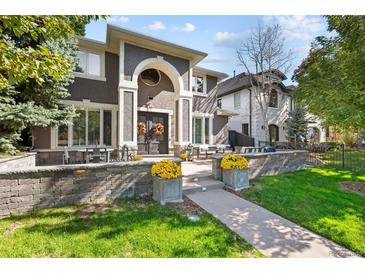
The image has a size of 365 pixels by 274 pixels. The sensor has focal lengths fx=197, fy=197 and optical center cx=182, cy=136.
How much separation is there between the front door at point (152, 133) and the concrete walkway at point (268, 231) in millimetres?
6402

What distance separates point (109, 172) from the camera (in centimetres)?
485

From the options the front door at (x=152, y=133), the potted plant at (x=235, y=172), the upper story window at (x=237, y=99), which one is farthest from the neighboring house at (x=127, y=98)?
the upper story window at (x=237, y=99)

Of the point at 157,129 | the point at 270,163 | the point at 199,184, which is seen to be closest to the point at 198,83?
the point at 157,129

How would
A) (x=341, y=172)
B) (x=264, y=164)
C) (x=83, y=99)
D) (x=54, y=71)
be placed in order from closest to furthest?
1. (x=54, y=71)
2. (x=264, y=164)
3. (x=341, y=172)
4. (x=83, y=99)

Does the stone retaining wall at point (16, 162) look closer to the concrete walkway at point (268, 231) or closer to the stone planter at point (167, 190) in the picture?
the stone planter at point (167, 190)

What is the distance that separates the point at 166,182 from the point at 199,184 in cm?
147

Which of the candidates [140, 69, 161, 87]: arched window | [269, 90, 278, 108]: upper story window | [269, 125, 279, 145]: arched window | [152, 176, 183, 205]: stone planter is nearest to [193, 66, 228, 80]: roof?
[140, 69, 161, 87]: arched window

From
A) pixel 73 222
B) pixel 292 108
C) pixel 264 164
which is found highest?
pixel 292 108

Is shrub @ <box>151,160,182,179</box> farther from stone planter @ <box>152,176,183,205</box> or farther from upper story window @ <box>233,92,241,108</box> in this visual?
upper story window @ <box>233,92,241,108</box>

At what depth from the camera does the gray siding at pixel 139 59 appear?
9.38 meters

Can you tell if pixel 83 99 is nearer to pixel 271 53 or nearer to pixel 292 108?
pixel 271 53

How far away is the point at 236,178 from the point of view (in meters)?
5.96
